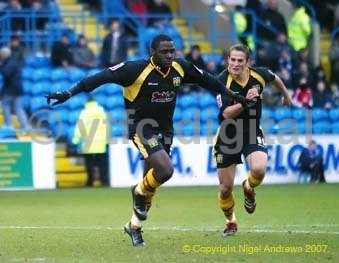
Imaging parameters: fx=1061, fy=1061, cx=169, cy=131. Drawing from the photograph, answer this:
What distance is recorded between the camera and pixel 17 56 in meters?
21.5

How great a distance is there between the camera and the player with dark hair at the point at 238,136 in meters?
11.6

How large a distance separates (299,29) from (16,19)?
6.55 metres

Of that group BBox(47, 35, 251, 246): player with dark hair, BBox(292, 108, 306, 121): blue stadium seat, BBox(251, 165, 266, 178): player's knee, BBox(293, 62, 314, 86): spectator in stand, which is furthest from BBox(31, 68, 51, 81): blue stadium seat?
BBox(47, 35, 251, 246): player with dark hair

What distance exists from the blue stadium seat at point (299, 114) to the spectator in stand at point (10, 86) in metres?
5.62

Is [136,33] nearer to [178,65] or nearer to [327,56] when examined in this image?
[327,56]

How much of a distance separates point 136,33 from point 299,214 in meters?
11.4

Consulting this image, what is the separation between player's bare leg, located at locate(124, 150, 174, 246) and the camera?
1034 centimetres

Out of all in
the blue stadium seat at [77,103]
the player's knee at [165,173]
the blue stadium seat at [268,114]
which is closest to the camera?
the player's knee at [165,173]

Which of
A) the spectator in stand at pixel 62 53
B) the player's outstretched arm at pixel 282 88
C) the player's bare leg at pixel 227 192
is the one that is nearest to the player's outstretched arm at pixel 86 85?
the player's bare leg at pixel 227 192

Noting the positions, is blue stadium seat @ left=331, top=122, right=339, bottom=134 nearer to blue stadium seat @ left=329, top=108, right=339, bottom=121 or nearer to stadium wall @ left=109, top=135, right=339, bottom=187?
blue stadium seat @ left=329, top=108, right=339, bottom=121

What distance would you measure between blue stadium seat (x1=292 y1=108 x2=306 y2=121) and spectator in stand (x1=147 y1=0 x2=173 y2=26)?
3944 millimetres

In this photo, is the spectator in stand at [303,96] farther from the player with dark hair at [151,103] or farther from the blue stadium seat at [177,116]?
the player with dark hair at [151,103]

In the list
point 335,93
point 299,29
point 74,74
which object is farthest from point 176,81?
point 299,29

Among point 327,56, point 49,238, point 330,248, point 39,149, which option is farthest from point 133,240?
point 327,56
